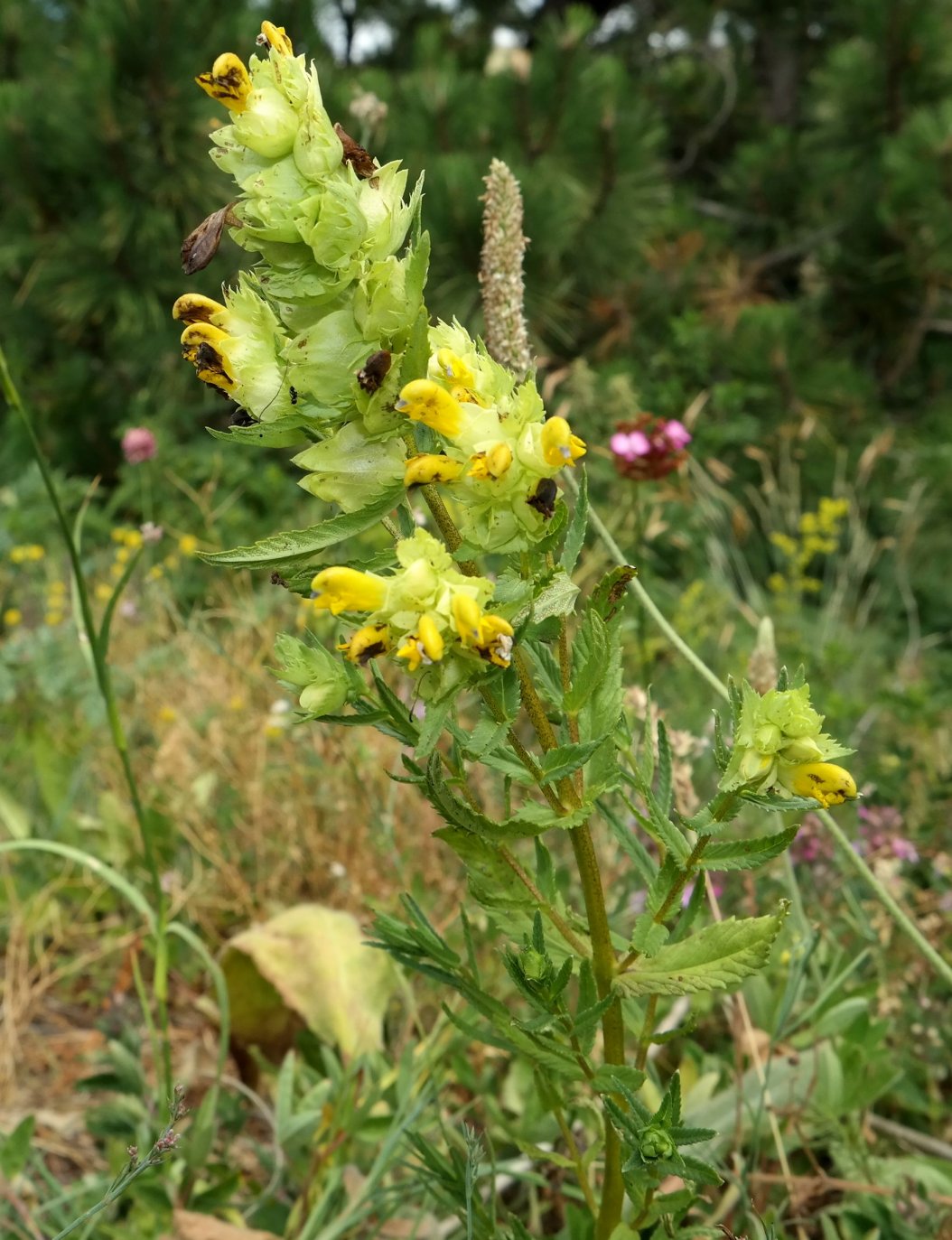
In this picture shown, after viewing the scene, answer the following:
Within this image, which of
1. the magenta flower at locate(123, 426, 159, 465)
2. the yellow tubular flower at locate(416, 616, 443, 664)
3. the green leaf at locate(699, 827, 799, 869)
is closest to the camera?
the yellow tubular flower at locate(416, 616, 443, 664)

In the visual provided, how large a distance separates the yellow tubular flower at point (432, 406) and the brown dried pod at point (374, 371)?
0.01 metres

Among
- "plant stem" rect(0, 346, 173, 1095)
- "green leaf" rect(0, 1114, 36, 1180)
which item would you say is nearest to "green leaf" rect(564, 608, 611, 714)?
"plant stem" rect(0, 346, 173, 1095)

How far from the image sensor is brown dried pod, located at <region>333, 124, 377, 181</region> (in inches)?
23.8

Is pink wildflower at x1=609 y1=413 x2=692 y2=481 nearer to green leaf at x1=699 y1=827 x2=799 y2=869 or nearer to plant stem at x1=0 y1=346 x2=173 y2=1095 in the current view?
plant stem at x1=0 y1=346 x2=173 y2=1095

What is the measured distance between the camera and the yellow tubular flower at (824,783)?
60 cm

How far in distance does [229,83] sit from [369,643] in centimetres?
30

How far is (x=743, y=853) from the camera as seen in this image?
667mm

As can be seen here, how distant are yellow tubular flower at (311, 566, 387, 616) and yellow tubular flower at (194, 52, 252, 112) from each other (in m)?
0.25

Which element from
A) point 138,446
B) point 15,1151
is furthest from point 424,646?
point 138,446

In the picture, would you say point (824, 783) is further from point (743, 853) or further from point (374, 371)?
point (374, 371)

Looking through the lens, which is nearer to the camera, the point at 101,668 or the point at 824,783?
the point at 824,783

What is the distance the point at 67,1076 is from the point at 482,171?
2.56 m

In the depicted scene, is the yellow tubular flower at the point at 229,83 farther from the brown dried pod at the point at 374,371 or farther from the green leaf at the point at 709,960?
the green leaf at the point at 709,960

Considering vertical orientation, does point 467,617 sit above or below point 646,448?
above
